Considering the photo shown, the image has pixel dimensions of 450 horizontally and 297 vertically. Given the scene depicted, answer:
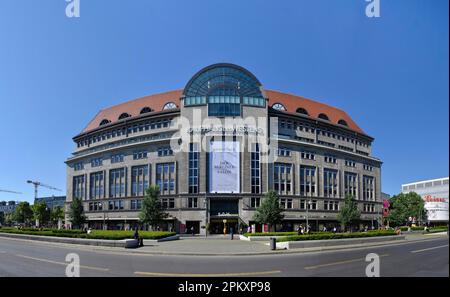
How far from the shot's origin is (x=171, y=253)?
1681 cm

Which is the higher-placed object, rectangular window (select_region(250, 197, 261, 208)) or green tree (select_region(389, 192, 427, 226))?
rectangular window (select_region(250, 197, 261, 208))

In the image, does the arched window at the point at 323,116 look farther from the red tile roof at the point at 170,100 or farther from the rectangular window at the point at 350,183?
the rectangular window at the point at 350,183

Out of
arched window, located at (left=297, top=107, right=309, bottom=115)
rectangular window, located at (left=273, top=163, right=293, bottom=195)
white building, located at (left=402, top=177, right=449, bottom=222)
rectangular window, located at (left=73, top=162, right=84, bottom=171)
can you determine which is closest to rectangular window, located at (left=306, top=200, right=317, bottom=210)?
rectangular window, located at (left=273, top=163, right=293, bottom=195)

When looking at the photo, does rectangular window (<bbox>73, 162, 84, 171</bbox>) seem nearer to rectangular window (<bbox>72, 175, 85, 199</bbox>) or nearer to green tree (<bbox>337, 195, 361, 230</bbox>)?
rectangular window (<bbox>72, 175, 85, 199</bbox>)

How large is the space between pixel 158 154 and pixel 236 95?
15456 millimetres

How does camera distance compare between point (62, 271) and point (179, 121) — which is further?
point (179, 121)

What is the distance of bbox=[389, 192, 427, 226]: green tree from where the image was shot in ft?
190

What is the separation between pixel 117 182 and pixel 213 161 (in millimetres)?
13221

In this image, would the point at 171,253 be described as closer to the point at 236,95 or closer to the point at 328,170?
the point at 236,95

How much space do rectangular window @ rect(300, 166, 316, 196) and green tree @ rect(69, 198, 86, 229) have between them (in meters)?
34.0

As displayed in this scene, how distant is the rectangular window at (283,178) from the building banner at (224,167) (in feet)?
20.1
